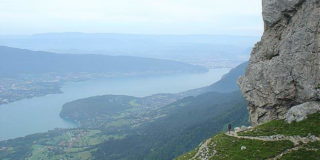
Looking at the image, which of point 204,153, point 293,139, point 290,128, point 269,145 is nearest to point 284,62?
point 290,128

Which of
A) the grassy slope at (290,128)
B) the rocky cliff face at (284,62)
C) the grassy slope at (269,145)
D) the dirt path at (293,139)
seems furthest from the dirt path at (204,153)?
the rocky cliff face at (284,62)

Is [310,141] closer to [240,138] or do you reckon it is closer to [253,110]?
[240,138]

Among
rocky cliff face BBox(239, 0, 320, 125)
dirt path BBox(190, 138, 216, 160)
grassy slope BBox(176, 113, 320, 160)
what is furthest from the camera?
rocky cliff face BBox(239, 0, 320, 125)

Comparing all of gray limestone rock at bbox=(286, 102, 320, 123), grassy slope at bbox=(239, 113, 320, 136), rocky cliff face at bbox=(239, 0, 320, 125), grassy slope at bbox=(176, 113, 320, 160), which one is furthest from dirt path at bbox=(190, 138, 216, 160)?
rocky cliff face at bbox=(239, 0, 320, 125)

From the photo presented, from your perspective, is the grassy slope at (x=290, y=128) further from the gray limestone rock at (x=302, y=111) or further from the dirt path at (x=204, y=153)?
the dirt path at (x=204, y=153)

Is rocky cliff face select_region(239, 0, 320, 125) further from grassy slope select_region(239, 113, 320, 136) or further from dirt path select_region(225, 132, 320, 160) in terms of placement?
dirt path select_region(225, 132, 320, 160)

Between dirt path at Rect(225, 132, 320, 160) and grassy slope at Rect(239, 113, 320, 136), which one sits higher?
grassy slope at Rect(239, 113, 320, 136)

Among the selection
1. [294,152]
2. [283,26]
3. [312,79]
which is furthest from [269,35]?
[294,152]
